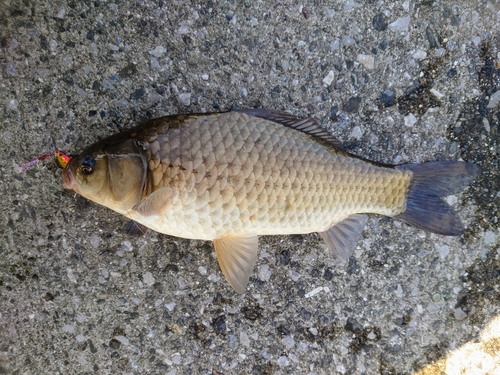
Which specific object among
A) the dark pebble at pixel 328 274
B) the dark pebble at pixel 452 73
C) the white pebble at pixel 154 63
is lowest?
the dark pebble at pixel 328 274

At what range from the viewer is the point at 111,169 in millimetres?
1463

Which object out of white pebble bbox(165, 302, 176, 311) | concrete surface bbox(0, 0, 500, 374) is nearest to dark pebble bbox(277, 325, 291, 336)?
concrete surface bbox(0, 0, 500, 374)

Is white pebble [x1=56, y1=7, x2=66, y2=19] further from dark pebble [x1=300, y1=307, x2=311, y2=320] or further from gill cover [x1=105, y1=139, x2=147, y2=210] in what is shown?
dark pebble [x1=300, y1=307, x2=311, y2=320]

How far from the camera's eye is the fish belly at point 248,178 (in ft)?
4.83

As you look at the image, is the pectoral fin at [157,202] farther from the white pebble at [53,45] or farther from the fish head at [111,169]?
the white pebble at [53,45]

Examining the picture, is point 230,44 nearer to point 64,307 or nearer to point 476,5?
point 476,5

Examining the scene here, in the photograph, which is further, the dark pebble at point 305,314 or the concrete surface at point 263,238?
the dark pebble at point 305,314

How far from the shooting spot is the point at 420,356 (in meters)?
1.89

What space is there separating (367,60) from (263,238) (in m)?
1.04

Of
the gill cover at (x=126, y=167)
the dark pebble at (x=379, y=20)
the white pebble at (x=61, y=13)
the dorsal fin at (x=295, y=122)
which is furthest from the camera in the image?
the dark pebble at (x=379, y=20)

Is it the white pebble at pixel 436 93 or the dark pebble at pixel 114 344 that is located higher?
the white pebble at pixel 436 93

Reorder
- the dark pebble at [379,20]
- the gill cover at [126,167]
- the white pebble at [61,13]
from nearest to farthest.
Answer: the gill cover at [126,167]
the white pebble at [61,13]
the dark pebble at [379,20]

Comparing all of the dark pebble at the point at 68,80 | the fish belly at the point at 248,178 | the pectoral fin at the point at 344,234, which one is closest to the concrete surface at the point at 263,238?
the dark pebble at the point at 68,80

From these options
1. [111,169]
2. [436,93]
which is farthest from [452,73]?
[111,169]
